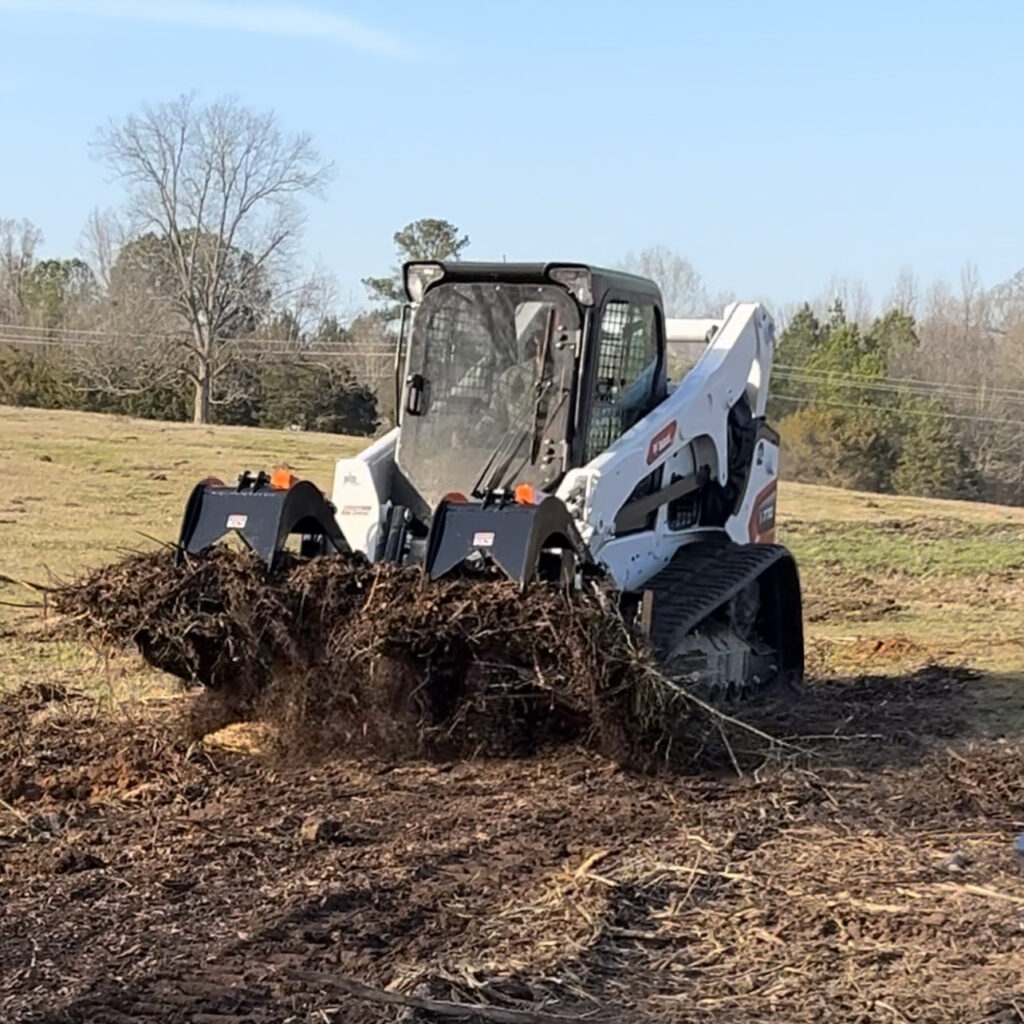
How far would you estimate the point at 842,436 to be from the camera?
4841 cm

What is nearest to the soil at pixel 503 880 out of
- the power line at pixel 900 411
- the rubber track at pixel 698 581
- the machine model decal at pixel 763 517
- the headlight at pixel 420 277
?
the rubber track at pixel 698 581

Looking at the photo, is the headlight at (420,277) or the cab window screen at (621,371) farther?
the headlight at (420,277)

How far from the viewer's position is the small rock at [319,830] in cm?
659

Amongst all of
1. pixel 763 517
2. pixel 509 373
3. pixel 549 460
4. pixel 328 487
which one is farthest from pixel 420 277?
pixel 328 487

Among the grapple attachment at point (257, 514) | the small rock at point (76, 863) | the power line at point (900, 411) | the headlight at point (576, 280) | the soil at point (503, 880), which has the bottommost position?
the small rock at point (76, 863)

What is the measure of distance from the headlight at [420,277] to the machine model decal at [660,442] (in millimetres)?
1569

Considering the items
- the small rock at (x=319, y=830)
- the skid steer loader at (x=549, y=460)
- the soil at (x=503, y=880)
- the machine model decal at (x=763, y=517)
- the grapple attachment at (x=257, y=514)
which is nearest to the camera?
the soil at (x=503, y=880)

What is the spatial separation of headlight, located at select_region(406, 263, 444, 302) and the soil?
2.82 metres

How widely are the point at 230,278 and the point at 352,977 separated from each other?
164ft

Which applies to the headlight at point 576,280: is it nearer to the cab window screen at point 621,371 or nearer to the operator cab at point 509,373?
the operator cab at point 509,373

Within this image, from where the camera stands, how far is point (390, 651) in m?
7.61

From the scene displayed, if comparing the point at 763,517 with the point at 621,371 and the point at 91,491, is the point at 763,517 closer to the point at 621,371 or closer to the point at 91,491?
the point at 621,371

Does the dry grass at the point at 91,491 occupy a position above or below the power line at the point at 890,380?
below

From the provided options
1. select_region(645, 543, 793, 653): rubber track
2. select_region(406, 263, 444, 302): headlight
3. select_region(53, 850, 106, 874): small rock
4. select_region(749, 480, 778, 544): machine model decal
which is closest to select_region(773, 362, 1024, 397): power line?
select_region(749, 480, 778, 544): machine model decal
